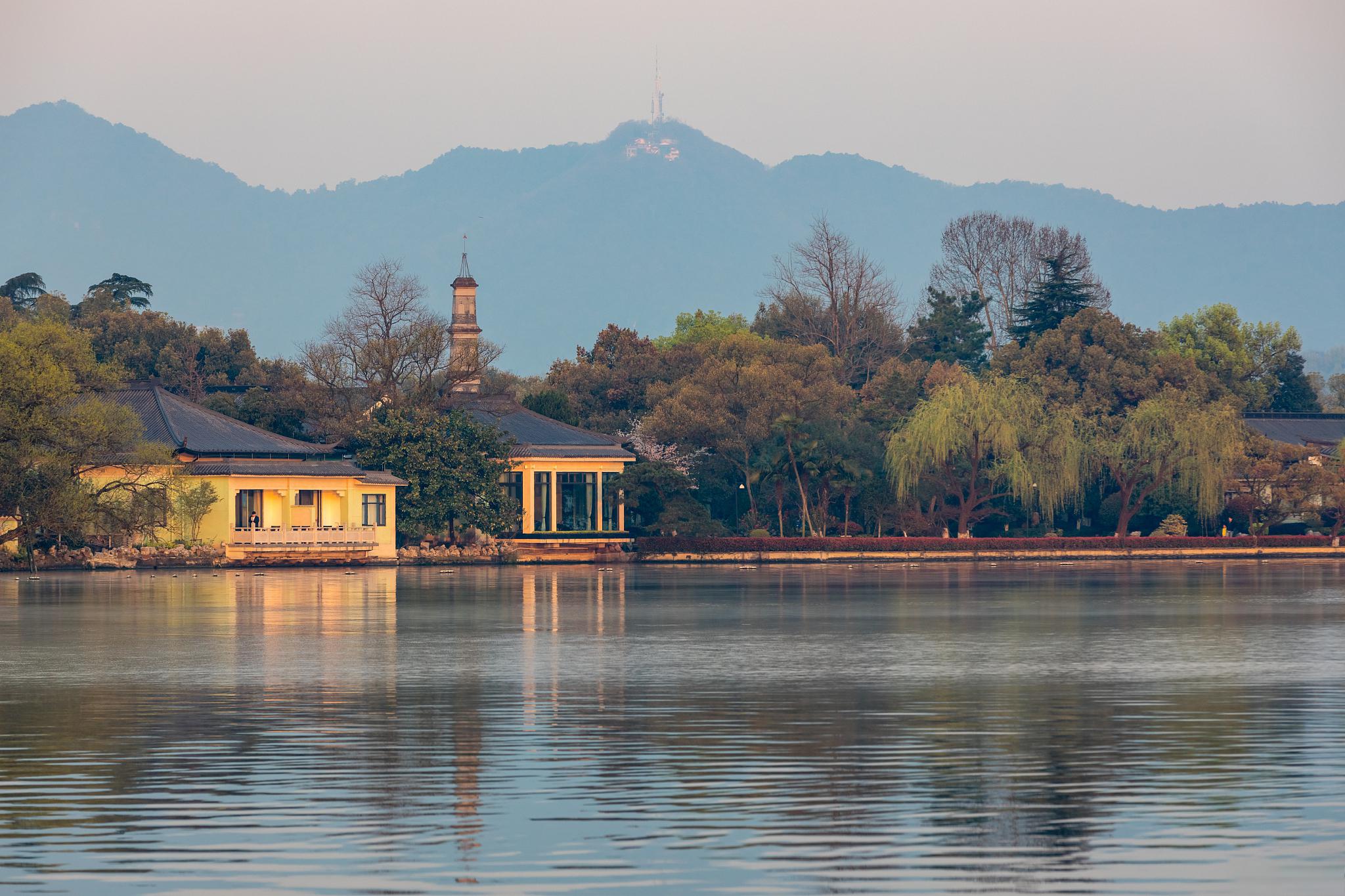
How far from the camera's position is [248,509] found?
253 ft

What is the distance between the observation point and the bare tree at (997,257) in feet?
440

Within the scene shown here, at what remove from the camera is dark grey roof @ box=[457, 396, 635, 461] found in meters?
84.9

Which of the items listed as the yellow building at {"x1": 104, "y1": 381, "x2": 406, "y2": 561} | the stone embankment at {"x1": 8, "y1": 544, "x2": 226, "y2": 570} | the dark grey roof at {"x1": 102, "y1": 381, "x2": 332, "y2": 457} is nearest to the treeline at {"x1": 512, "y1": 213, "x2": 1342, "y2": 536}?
the yellow building at {"x1": 104, "y1": 381, "x2": 406, "y2": 561}

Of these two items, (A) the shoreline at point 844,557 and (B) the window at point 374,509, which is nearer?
(A) the shoreline at point 844,557

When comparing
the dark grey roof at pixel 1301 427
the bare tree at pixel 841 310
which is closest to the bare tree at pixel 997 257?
the bare tree at pixel 841 310

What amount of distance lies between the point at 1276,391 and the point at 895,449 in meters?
41.3

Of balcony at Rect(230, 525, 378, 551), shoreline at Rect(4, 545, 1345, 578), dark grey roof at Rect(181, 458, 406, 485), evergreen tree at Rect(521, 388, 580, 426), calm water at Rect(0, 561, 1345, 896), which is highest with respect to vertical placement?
evergreen tree at Rect(521, 388, 580, 426)

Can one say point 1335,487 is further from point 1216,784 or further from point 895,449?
point 1216,784

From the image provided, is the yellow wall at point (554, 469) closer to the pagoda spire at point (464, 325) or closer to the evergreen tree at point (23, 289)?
the pagoda spire at point (464, 325)

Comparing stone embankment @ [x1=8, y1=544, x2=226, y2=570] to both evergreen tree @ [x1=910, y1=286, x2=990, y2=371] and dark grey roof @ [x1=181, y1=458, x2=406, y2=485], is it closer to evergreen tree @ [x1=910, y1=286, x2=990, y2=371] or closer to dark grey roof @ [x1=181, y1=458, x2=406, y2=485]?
dark grey roof @ [x1=181, y1=458, x2=406, y2=485]

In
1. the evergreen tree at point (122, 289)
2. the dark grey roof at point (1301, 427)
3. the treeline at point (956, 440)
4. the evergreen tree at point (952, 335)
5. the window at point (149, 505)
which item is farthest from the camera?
the evergreen tree at point (122, 289)

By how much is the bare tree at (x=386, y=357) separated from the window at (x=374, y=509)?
503cm

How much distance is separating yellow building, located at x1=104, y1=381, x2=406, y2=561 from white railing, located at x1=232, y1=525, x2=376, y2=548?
0.03 m

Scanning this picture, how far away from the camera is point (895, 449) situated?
83250 millimetres
